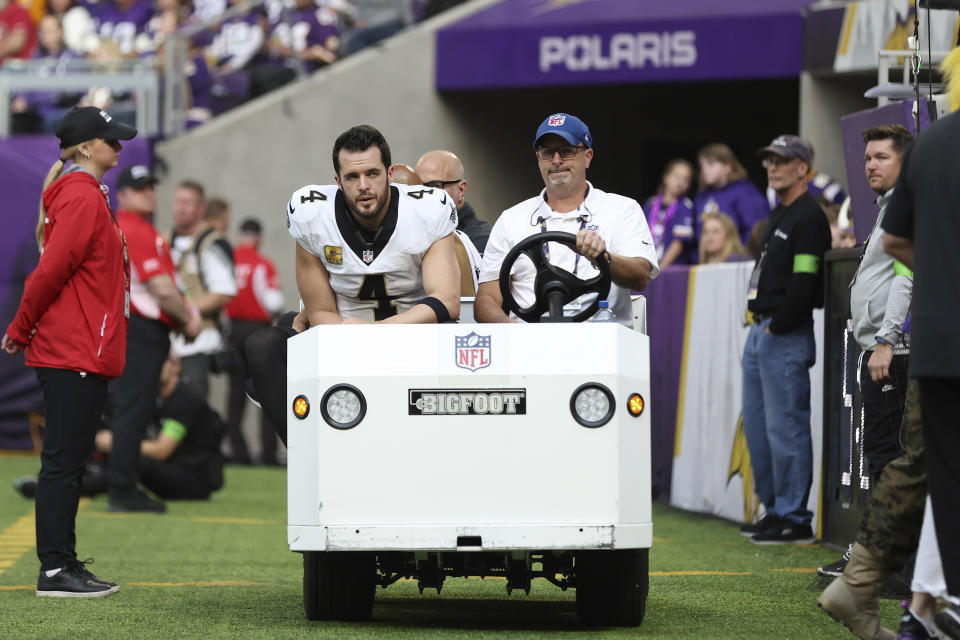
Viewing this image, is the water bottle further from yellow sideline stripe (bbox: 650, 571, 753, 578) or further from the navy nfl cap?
yellow sideline stripe (bbox: 650, 571, 753, 578)

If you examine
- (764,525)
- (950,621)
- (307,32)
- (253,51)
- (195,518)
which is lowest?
(195,518)

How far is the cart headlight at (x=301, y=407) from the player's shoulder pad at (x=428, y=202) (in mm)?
1018

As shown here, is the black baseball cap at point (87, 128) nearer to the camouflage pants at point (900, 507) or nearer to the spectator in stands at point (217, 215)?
the camouflage pants at point (900, 507)

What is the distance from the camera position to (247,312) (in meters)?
16.7

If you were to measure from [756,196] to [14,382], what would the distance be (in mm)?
8486

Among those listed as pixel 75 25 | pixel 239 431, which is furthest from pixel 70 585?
pixel 75 25

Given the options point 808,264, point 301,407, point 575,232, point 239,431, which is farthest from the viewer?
point 239,431

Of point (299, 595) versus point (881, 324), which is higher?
point (881, 324)

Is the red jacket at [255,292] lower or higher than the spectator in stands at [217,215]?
lower

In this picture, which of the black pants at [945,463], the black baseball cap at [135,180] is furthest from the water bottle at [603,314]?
the black baseball cap at [135,180]

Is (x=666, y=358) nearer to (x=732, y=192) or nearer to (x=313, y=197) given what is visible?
(x=732, y=192)

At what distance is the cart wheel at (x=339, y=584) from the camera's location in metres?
6.43

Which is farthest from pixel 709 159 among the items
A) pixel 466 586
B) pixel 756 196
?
pixel 466 586

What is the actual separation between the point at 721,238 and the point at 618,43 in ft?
17.8
